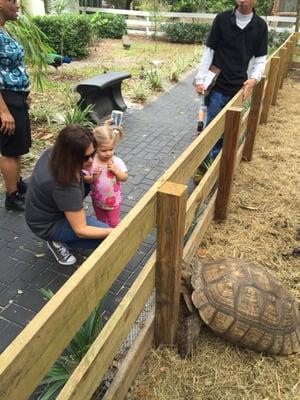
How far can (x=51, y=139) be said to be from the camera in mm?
6102

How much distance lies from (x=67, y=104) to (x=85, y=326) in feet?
17.1

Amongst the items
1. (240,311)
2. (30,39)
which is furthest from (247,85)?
(30,39)

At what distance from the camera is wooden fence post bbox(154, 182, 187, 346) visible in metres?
2.07

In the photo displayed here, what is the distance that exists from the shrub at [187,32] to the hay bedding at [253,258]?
1194 cm

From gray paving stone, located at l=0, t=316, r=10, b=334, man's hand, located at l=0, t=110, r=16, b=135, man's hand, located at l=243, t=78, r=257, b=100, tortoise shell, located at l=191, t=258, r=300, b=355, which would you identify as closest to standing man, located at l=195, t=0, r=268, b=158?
man's hand, located at l=243, t=78, r=257, b=100

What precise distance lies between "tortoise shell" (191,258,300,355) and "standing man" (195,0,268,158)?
2505 mm

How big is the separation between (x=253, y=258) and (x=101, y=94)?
4.66 meters

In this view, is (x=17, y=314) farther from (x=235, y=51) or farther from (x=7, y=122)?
(x=235, y=51)

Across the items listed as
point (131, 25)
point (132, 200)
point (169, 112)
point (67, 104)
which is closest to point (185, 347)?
point (132, 200)

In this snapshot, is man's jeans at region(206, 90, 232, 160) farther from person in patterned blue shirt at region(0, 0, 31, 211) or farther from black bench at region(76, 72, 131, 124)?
black bench at region(76, 72, 131, 124)

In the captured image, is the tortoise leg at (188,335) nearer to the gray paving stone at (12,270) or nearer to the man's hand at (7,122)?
the gray paving stone at (12,270)

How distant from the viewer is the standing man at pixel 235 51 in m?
4.26

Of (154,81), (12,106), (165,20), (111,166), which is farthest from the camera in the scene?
(165,20)

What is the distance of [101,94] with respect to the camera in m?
7.12
